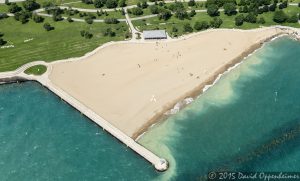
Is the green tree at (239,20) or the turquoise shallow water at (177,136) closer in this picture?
the turquoise shallow water at (177,136)

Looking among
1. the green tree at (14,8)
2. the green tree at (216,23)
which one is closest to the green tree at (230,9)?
the green tree at (216,23)

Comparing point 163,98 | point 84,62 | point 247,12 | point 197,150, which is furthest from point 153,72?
point 247,12

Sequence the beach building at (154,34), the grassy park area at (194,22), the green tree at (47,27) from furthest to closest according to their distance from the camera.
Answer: the green tree at (47,27) → the grassy park area at (194,22) → the beach building at (154,34)

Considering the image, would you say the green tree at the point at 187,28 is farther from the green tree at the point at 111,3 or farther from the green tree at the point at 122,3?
the green tree at the point at 111,3

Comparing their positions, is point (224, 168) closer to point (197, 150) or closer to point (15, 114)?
point (197, 150)

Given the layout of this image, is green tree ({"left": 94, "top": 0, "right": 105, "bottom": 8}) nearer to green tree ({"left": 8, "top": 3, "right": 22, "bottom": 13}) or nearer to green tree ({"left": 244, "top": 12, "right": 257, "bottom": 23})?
green tree ({"left": 8, "top": 3, "right": 22, "bottom": 13})

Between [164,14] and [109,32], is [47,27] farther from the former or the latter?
[164,14]

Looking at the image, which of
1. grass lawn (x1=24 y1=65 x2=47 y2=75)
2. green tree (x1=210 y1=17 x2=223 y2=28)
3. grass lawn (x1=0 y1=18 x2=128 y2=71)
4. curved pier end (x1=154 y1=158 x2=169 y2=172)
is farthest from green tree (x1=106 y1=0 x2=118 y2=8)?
curved pier end (x1=154 y1=158 x2=169 y2=172)

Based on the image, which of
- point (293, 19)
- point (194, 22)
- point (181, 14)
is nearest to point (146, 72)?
point (194, 22)
